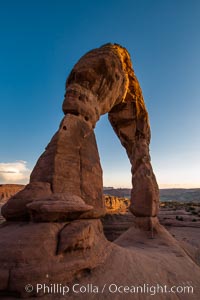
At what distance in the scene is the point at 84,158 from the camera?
14.5ft

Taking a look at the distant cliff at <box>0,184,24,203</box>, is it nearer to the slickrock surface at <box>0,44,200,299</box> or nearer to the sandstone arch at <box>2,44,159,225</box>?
the sandstone arch at <box>2,44,159,225</box>

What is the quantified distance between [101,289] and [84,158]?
8.39 ft

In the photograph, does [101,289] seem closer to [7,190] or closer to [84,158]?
[84,158]

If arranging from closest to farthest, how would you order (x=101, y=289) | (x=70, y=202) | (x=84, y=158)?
(x=101, y=289), (x=70, y=202), (x=84, y=158)

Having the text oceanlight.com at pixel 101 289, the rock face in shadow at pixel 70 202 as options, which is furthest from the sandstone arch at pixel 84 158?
the text oceanlight.com at pixel 101 289

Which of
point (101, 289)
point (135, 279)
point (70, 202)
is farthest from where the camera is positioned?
point (70, 202)

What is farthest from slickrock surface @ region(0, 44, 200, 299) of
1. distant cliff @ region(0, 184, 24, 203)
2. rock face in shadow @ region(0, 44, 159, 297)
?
distant cliff @ region(0, 184, 24, 203)

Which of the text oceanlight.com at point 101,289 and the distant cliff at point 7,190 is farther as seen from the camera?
the distant cliff at point 7,190

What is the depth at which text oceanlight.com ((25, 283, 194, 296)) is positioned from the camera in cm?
235

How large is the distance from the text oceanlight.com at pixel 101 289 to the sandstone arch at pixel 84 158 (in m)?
0.92

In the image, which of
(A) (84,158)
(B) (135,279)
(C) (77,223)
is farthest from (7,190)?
Result: (B) (135,279)

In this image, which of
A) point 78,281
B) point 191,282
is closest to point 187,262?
point 191,282

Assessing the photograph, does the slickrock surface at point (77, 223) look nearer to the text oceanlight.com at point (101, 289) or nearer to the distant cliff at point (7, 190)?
the text oceanlight.com at point (101, 289)

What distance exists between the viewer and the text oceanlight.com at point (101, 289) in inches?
92.7
